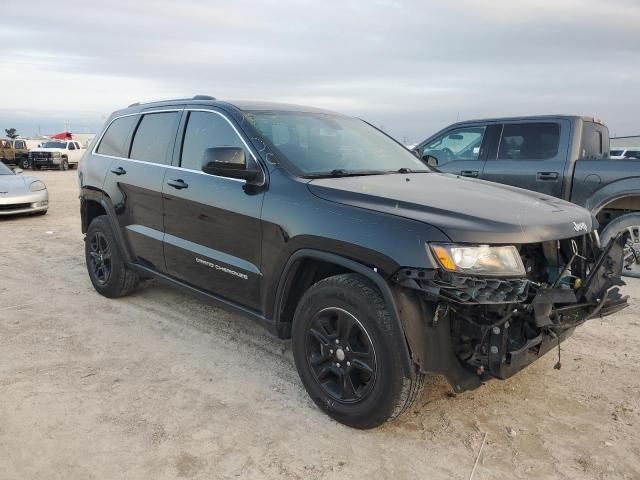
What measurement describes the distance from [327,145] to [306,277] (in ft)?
3.49

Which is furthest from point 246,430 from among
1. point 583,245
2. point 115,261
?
point 115,261

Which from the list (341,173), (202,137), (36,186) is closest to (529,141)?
(341,173)

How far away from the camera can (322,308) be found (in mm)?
2994

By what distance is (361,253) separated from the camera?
276 cm

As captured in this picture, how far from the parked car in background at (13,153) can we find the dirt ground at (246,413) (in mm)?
29849

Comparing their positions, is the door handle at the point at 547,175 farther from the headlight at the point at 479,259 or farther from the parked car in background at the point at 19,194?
the parked car in background at the point at 19,194

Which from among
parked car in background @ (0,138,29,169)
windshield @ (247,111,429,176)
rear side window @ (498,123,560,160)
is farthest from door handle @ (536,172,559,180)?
parked car in background @ (0,138,29,169)

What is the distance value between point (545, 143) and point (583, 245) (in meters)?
3.98

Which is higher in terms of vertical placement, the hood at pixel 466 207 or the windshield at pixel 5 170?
the hood at pixel 466 207

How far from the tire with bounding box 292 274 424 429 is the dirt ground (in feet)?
0.57

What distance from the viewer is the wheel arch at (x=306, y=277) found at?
2686mm

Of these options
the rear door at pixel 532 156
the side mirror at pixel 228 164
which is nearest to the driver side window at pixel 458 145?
the rear door at pixel 532 156

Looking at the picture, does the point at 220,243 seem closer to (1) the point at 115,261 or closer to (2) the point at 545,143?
(1) the point at 115,261

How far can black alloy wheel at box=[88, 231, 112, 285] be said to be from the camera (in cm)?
516
